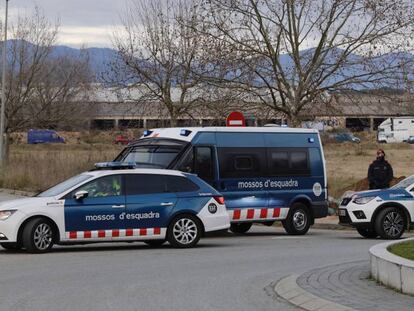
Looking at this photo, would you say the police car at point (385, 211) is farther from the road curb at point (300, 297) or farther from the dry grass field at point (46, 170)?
the dry grass field at point (46, 170)

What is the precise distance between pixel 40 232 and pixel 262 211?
6.02 m

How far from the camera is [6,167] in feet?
126

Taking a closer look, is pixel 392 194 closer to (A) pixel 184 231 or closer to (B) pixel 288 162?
(B) pixel 288 162

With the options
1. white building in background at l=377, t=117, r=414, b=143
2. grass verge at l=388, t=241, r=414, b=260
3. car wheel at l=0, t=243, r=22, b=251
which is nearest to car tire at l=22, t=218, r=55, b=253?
car wheel at l=0, t=243, r=22, b=251

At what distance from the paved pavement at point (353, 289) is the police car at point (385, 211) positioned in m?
5.90

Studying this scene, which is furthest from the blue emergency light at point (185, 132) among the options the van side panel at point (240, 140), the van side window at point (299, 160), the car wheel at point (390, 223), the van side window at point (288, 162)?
the car wheel at point (390, 223)

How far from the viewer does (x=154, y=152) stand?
56.9 feet

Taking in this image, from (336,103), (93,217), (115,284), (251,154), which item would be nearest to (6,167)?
(336,103)

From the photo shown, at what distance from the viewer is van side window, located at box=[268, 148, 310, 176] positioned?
59.4 feet

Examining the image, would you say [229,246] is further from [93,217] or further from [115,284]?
[115,284]

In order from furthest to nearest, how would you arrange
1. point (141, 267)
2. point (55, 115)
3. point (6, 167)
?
1. point (55, 115)
2. point (6, 167)
3. point (141, 267)

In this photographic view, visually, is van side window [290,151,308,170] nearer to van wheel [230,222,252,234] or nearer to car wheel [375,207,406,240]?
van wheel [230,222,252,234]

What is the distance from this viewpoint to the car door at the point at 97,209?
1374cm

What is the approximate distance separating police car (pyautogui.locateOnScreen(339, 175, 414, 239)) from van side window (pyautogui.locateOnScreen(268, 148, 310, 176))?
158cm
